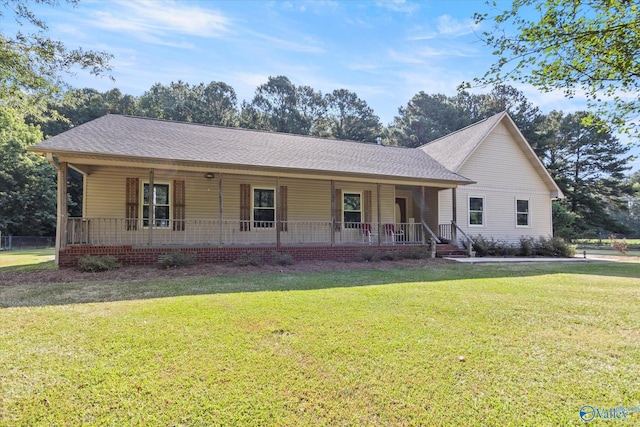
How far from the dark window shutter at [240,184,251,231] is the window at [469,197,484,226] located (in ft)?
32.2

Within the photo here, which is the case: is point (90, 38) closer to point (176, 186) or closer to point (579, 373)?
point (176, 186)

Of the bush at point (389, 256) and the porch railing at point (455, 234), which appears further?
the porch railing at point (455, 234)

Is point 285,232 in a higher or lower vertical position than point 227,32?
lower

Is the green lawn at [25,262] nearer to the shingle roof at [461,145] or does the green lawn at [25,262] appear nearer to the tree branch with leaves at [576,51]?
the tree branch with leaves at [576,51]

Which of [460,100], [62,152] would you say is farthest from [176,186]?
[460,100]

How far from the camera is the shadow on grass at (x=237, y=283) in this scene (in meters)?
5.96

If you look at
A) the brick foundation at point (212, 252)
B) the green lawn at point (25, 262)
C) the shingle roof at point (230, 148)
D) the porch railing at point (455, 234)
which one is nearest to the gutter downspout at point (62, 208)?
the brick foundation at point (212, 252)

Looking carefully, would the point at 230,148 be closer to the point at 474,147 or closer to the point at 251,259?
the point at 251,259

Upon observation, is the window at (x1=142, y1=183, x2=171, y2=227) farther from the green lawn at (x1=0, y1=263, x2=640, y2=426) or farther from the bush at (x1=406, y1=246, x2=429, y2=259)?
the bush at (x1=406, y1=246, x2=429, y2=259)

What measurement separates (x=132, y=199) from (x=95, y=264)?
143 inches

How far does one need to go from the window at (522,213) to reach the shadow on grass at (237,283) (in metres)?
6.77

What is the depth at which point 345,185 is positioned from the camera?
14328 millimetres

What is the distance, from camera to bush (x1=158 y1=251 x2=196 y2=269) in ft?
29.8

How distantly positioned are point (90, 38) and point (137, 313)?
7526 mm
